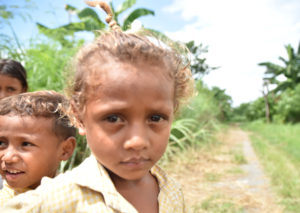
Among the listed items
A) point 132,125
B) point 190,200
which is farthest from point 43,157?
point 190,200

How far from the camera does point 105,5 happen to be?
109cm

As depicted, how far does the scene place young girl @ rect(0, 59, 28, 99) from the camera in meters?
2.19

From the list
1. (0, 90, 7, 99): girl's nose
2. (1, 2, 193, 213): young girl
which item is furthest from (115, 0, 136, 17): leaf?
(1, 2, 193, 213): young girl

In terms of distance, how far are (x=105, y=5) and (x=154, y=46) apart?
317 mm

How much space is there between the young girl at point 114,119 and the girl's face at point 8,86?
59.5 inches

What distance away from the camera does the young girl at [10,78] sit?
219 cm

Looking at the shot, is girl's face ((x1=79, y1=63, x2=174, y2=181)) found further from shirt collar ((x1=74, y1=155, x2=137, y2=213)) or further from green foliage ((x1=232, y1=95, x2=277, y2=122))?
green foliage ((x1=232, y1=95, x2=277, y2=122))

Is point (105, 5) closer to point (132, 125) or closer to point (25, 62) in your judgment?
point (132, 125)

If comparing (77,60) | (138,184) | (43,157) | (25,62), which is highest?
(25,62)

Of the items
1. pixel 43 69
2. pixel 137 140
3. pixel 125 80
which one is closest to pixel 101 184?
pixel 137 140

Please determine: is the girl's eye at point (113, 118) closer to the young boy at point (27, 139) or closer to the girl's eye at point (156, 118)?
the girl's eye at point (156, 118)

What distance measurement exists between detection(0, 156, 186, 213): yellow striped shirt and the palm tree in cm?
2540

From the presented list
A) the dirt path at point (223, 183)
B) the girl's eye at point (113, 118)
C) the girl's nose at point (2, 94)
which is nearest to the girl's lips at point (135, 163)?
the girl's eye at point (113, 118)

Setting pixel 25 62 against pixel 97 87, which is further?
pixel 25 62
